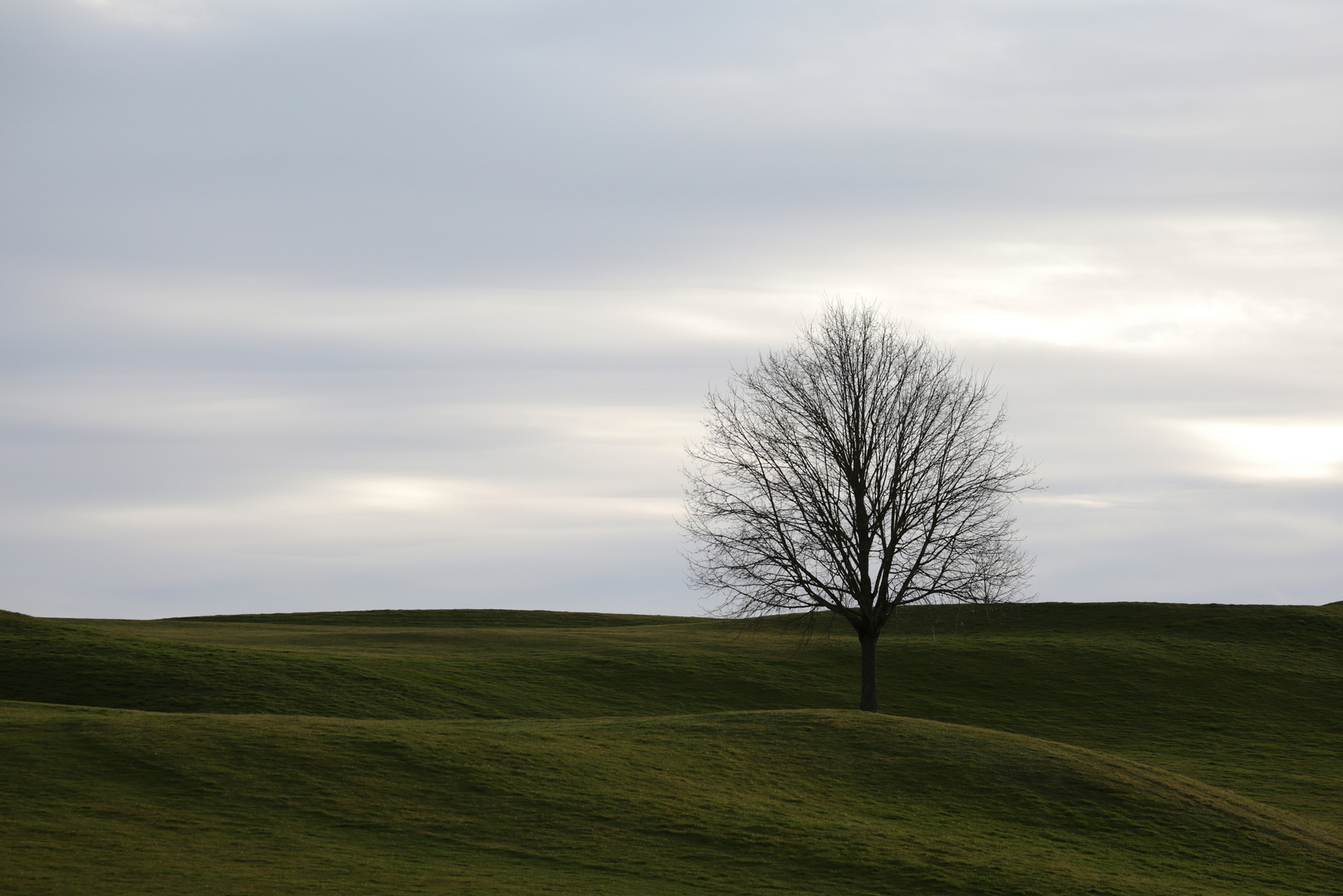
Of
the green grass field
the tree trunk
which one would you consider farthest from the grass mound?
the tree trunk

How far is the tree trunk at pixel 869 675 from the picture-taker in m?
40.8

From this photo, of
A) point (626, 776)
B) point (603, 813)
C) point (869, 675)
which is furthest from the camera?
point (869, 675)

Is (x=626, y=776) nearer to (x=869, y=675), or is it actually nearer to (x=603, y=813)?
(x=603, y=813)

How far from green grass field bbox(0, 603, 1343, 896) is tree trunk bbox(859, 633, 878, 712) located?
434 centimetres

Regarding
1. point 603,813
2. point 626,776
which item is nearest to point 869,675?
point 626,776

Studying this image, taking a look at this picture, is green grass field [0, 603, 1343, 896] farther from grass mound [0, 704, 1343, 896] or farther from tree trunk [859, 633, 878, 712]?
tree trunk [859, 633, 878, 712]

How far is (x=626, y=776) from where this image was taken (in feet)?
86.7

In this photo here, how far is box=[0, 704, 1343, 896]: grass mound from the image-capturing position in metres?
20.0

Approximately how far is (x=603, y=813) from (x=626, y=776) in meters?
2.46

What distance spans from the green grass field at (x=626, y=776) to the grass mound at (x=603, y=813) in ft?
0.29

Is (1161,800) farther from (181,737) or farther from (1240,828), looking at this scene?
(181,737)

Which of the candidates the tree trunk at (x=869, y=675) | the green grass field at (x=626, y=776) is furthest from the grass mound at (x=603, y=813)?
the tree trunk at (x=869, y=675)

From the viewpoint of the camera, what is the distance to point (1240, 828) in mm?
27531

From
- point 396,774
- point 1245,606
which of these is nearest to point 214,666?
point 396,774
